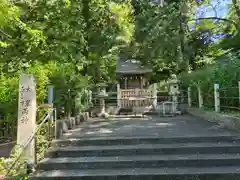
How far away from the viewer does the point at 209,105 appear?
428 inches

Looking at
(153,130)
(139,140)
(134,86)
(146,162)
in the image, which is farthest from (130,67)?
(146,162)

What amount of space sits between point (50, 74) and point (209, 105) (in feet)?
20.0

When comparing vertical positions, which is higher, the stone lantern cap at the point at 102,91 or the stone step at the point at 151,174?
the stone lantern cap at the point at 102,91

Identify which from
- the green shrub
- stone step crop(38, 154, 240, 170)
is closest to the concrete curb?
the green shrub

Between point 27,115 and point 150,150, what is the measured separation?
268 centimetres

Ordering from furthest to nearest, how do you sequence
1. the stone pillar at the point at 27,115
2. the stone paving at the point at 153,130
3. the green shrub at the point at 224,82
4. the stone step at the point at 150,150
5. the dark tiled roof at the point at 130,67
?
the dark tiled roof at the point at 130,67, the green shrub at the point at 224,82, the stone paving at the point at 153,130, the stone step at the point at 150,150, the stone pillar at the point at 27,115

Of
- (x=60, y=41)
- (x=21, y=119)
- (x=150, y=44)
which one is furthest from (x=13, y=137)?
(x=150, y=44)

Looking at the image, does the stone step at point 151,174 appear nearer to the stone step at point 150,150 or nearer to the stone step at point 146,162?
the stone step at point 146,162

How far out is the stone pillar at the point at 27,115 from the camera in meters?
5.79

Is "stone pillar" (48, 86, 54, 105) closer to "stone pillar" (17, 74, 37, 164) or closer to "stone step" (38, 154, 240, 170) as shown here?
"stone pillar" (17, 74, 37, 164)

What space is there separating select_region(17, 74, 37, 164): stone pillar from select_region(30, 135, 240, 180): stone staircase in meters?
0.39

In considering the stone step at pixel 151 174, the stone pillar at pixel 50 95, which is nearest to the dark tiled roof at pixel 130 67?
the stone pillar at pixel 50 95

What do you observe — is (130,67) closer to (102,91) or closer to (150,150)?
(102,91)

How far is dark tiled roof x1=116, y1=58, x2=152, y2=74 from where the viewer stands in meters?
19.1
